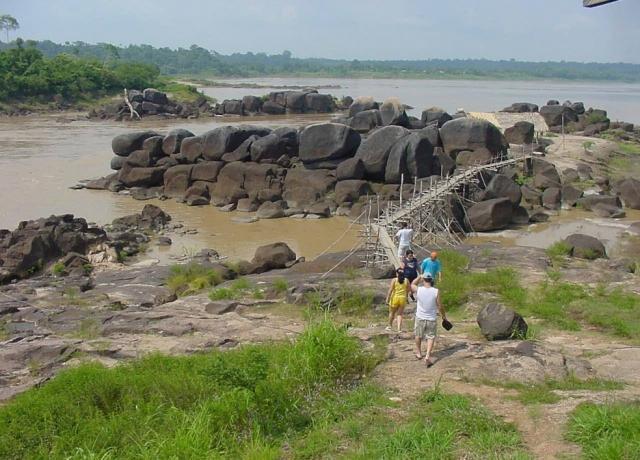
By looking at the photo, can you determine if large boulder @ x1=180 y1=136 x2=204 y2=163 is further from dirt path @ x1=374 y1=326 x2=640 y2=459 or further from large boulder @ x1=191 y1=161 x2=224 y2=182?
dirt path @ x1=374 y1=326 x2=640 y2=459

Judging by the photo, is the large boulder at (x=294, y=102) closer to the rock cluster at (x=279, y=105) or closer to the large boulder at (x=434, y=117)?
the rock cluster at (x=279, y=105)

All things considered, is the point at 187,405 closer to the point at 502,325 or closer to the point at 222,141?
the point at 502,325

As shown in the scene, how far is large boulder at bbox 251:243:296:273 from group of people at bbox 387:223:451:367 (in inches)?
197

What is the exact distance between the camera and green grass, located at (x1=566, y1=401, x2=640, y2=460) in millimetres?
5523

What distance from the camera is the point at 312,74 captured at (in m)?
187

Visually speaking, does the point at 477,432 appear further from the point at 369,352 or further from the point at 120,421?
the point at 120,421

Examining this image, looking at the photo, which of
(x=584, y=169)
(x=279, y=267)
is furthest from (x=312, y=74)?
(x=279, y=267)

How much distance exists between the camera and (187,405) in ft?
23.3

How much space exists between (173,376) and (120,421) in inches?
39.0

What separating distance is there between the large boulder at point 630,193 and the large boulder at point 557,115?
2177cm

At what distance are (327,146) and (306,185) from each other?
1.97 metres

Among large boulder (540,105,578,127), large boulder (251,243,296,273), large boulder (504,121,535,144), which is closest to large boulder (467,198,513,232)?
large boulder (251,243,296,273)

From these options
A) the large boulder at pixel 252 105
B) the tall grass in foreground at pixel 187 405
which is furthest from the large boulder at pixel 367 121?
the tall grass in foreground at pixel 187 405

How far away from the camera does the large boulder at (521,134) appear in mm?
35438
